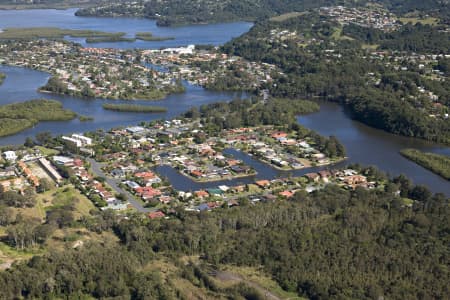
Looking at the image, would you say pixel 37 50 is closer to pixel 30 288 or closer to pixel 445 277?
pixel 30 288

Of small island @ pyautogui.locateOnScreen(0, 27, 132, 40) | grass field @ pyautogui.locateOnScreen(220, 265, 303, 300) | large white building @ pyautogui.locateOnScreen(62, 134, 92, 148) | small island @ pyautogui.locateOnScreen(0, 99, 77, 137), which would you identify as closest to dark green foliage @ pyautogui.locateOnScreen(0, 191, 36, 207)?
large white building @ pyautogui.locateOnScreen(62, 134, 92, 148)

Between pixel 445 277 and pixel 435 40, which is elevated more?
pixel 435 40

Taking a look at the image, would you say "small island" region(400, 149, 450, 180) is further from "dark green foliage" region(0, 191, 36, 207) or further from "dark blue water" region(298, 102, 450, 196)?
"dark green foliage" region(0, 191, 36, 207)

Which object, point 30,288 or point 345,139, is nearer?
point 30,288

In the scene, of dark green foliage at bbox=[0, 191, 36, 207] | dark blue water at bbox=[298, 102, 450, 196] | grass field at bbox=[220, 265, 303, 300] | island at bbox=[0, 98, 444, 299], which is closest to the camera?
grass field at bbox=[220, 265, 303, 300]

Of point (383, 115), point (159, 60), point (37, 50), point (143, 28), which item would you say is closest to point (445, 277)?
point (383, 115)

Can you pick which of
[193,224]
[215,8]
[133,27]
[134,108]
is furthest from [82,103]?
[215,8]
